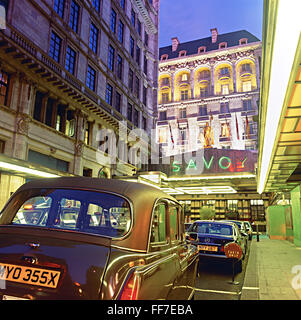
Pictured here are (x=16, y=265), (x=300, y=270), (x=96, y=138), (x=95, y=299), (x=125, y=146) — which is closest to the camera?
(x=95, y=299)

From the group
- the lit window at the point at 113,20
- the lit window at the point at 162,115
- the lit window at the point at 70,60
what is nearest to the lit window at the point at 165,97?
the lit window at the point at 162,115

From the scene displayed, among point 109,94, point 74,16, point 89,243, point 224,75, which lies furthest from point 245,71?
point 89,243

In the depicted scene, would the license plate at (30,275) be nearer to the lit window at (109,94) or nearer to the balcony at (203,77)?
the lit window at (109,94)

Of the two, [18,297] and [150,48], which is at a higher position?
[150,48]

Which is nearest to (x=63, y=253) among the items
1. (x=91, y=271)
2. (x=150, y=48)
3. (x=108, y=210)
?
(x=91, y=271)

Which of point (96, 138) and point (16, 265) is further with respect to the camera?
point (96, 138)

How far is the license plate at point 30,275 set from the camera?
2.38m

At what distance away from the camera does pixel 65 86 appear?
20250mm

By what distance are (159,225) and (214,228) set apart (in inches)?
267

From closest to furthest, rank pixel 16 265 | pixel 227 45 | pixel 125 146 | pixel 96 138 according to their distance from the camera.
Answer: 1. pixel 16 265
2. pixel 96 138
3. pixel 125 146
4. pixel 227 45

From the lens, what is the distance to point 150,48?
41156 mm

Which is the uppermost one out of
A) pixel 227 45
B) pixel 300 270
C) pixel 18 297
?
pixel 227 45

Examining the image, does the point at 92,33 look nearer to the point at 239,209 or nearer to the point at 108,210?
the point at 108,210

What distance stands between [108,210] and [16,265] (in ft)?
3.46
